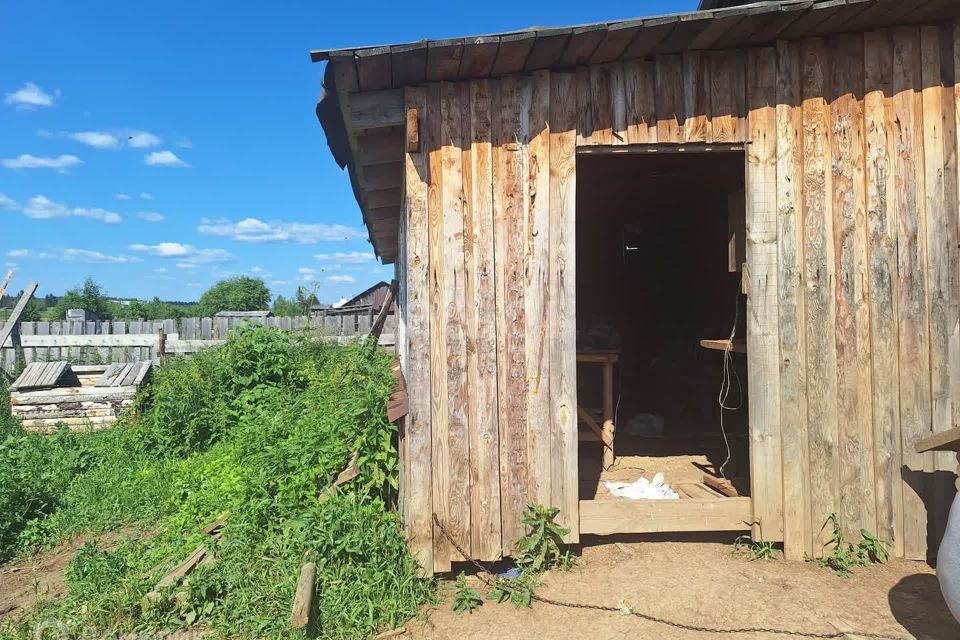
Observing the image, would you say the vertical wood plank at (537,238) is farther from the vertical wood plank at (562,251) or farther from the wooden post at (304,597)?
the wooden post at (304,597)

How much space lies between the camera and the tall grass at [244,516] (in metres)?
3.91

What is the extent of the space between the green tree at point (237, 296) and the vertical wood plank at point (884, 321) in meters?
38.7

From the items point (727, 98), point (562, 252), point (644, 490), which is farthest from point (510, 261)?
point (644, 490)

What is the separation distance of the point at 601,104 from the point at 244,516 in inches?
155

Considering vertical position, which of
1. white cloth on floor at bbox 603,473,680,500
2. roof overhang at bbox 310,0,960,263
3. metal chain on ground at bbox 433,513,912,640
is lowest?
metal chain on ground at bbox 433,513,912,640

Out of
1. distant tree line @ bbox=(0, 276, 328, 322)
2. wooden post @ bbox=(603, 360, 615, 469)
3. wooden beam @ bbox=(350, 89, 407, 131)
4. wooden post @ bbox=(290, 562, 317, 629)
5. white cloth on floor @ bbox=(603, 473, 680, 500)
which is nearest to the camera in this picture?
wooden post @ bbox=(290, 562, 317, 629)

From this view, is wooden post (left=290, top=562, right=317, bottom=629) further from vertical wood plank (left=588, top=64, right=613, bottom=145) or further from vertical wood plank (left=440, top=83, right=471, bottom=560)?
vertical wood plank (left=588, top=64, right=613, bottom=145)

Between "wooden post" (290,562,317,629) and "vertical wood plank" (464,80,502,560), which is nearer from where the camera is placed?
"wooden post" (290,562,317,629)

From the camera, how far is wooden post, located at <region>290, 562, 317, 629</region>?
331 centimetres

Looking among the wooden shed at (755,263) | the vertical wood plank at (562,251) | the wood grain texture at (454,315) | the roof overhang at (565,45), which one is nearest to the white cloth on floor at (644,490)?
the wooden shed at (755,263)

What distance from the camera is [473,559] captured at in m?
4.14

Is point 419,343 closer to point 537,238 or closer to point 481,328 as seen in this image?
point 481,328

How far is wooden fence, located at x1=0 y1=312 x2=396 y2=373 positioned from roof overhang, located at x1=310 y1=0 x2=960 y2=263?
7207 mm

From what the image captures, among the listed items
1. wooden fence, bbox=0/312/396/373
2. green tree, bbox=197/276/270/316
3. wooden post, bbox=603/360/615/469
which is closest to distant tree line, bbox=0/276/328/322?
green tree, bbox=197/276/270/316
